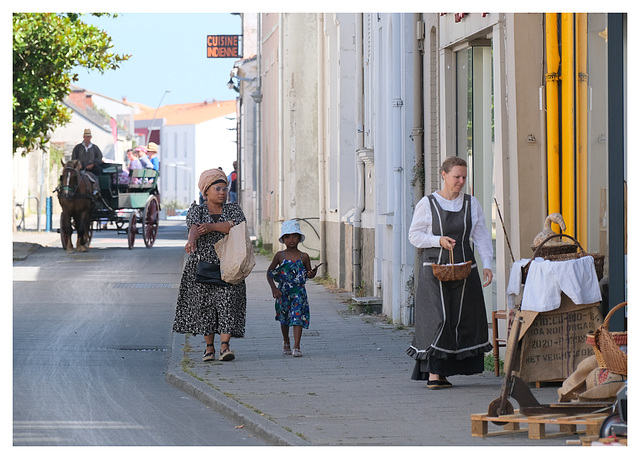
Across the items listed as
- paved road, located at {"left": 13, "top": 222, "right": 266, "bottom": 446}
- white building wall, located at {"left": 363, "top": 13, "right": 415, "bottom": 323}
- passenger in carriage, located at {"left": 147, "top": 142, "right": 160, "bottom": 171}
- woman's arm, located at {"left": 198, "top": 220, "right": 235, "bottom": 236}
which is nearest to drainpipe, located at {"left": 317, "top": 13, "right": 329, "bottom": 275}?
paved road, located at {"left": 13, "top": 222, "right": 266, "bottom": 446}

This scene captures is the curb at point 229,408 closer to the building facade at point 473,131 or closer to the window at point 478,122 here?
the building facade at point 473,131

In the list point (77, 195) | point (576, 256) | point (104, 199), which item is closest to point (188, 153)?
point (104, 199)

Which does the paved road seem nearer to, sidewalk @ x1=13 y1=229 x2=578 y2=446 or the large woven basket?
sidewalk @ x1=13 y1=229 x2=578 y2=446

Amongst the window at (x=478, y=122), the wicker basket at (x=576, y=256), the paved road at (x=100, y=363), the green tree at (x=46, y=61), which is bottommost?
the paved road at (x=100, y=363)

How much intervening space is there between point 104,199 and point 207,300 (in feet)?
52.0

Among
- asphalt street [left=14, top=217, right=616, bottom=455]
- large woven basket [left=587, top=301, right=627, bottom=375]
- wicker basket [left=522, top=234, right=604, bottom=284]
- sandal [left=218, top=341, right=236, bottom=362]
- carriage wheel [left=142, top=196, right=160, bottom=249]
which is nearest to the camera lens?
large woven basket [left=587, top=301, right=627, bottom=375]

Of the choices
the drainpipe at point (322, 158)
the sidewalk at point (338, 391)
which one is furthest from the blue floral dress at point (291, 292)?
the drainpipe at point (322, 158)

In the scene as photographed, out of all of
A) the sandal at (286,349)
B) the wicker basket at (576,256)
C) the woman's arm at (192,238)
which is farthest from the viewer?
the sandal at (286,349)

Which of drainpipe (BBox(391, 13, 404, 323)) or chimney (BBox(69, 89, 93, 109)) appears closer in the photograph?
drainpipe (BBox(391, 13, 404, 323))

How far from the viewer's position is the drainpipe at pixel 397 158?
1317 cm

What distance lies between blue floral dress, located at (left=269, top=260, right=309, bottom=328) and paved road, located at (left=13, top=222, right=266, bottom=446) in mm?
1199

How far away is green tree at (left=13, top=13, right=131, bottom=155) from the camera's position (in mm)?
23922

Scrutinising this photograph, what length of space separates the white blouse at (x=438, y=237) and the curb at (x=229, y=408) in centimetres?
186
